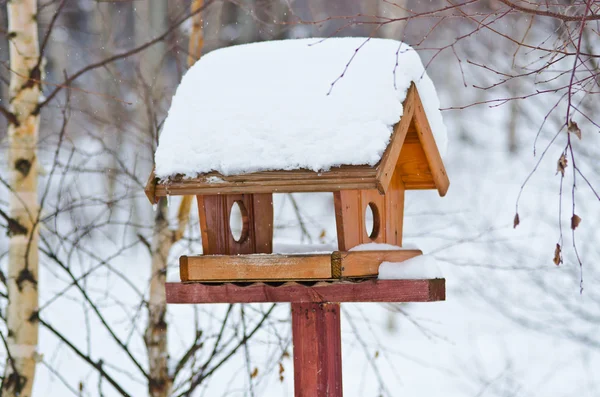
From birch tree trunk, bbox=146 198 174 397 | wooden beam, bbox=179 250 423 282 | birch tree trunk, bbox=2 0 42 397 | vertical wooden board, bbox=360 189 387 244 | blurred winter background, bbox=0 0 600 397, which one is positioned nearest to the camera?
wooden beam, bbox=179 250 423 282

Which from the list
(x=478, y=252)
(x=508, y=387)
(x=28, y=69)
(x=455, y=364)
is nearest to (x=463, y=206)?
(x=478, y=252)

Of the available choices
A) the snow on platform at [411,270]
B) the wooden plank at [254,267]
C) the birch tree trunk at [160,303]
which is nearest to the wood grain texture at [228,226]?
the wooden plank at [254,267]

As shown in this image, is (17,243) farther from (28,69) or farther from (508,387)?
(508,387)

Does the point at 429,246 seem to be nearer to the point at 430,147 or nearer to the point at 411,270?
the point at 430,147

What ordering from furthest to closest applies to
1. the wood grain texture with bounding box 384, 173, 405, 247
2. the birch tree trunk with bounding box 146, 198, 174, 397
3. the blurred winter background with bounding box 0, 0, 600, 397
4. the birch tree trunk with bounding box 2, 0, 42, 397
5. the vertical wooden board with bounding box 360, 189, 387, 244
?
1. the blurred winter background with bounding box 0, 0, 600, 397
2. the birch tree trunk with bounding box 146, 198, 174, 397
3. the birch tree trunk with bounding box 2, 0, 42, 397
4. the wood grain texture with bounding box 384, 173, 405, 247
5. the vertical wooden board with bounding box 360, 189, 387, 244

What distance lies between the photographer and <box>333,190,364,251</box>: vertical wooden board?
7.59ft

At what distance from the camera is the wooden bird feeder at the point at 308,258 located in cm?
223

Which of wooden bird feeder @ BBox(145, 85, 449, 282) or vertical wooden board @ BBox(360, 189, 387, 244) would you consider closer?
wooden bird feeder @ BBox(145, 85, 449, 282)

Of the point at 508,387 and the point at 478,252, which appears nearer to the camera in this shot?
the point at 508,387

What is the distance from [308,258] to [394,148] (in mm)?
443

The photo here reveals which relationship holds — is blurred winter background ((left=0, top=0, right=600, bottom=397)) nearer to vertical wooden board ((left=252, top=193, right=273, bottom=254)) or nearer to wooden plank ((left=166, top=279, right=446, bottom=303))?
vertical wooden board ((left=252, top=193, right=273, bottom=254))

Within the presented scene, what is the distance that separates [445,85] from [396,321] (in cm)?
492

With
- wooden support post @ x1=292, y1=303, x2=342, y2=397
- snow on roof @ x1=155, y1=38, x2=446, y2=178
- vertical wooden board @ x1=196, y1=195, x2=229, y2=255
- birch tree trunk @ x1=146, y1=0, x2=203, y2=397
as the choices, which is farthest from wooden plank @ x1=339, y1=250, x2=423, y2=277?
birch tree trunk @ x1=146, y1=0, x2=203, y2=397

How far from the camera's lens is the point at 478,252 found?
30.5ft
